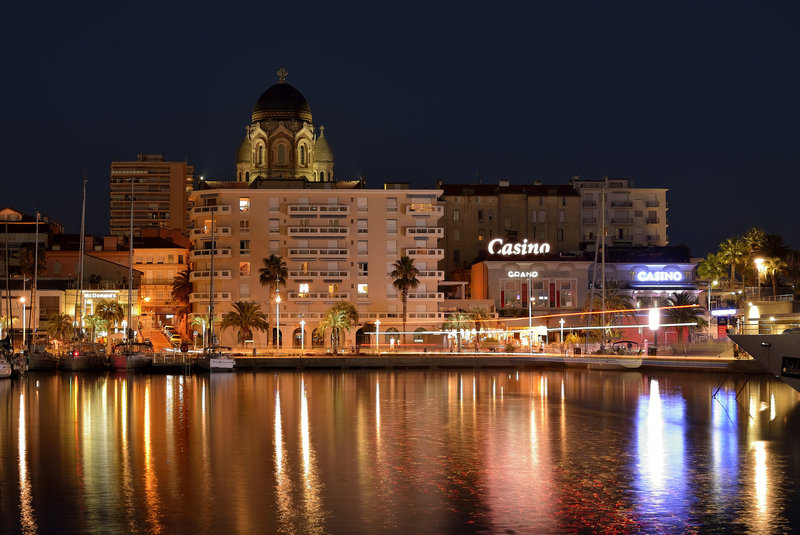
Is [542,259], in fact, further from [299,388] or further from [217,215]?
[299,388]

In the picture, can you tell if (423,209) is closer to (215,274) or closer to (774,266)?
(215,274)

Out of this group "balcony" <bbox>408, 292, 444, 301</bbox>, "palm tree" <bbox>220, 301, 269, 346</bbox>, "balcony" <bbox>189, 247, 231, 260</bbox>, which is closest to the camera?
"palm tree" <bbox>220, 301, 269, 346</bbox>

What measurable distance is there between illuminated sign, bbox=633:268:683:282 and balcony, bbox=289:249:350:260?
33570 mm

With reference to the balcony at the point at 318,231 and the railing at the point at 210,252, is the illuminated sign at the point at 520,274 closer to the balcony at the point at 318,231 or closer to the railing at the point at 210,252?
the balcony at the point at 318,231

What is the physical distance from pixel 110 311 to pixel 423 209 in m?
37.4

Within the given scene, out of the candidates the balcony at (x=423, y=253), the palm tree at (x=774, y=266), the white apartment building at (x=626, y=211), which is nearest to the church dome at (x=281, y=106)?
the balcony at (x=423, y=253)

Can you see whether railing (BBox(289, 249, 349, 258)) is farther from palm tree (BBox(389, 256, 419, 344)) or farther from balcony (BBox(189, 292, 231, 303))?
balcony (BBox(189, 292, 231, 303))

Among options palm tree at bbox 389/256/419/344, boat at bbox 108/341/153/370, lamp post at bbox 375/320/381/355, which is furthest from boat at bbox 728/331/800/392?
palm tree at bbox 389/256/419/344

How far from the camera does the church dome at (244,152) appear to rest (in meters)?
136

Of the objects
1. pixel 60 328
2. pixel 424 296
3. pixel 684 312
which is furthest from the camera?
pixel 684 312

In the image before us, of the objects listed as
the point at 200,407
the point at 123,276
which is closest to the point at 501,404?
the point at 200,407

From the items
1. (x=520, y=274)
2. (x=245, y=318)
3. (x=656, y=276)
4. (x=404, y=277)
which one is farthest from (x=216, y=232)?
(x=656, y=276)

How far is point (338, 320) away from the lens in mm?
108562

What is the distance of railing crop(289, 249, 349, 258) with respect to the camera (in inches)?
4683
